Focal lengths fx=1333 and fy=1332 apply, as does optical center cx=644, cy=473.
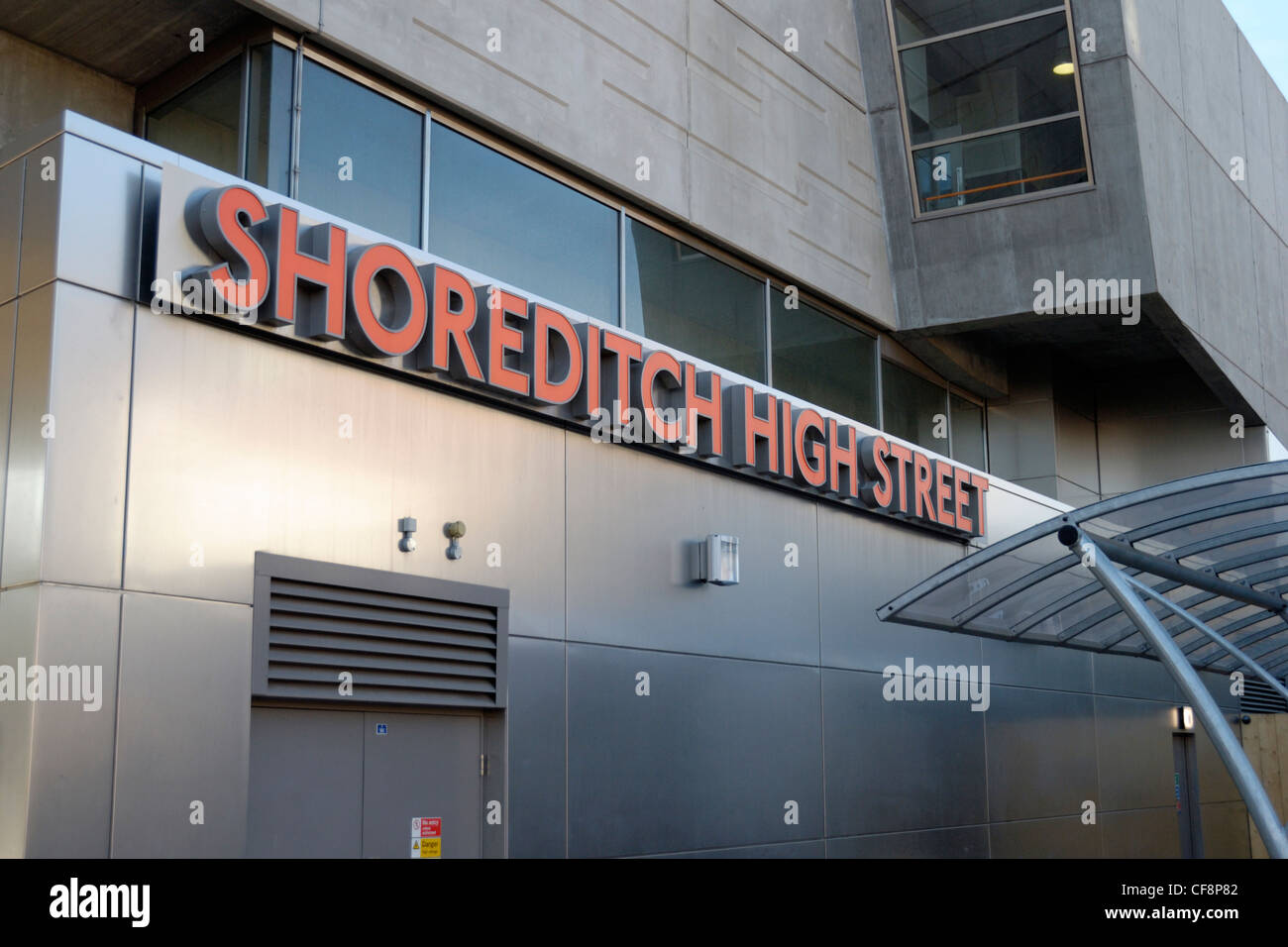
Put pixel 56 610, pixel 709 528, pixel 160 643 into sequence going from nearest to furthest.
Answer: pixel 56 610
pixel 160 643
pixel 709 528

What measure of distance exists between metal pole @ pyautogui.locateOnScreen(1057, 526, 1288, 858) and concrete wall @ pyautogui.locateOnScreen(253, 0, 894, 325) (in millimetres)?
5833

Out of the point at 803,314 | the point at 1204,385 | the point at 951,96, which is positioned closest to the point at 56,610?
the point at 803,314

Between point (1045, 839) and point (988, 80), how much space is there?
982 cm

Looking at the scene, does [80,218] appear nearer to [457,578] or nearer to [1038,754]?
[457,578]

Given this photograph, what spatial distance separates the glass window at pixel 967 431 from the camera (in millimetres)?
19172

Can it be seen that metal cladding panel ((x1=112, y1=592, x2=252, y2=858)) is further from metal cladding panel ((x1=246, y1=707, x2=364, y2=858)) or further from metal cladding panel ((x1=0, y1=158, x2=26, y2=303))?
metal cladding panel ((x1=0, y1=158, x2=26, y2=303))

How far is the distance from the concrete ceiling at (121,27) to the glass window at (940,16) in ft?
32.6

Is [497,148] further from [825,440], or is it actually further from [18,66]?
[825,440]

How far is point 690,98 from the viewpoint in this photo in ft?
44.9

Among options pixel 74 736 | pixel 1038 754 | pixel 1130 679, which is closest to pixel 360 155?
pixel 74 736

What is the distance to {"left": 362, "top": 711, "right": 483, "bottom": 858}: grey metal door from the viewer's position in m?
8.96

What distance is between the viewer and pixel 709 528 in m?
12.3

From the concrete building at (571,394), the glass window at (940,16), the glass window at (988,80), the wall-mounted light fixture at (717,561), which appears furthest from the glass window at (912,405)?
the wall-mounted light fixture at (717,561)
